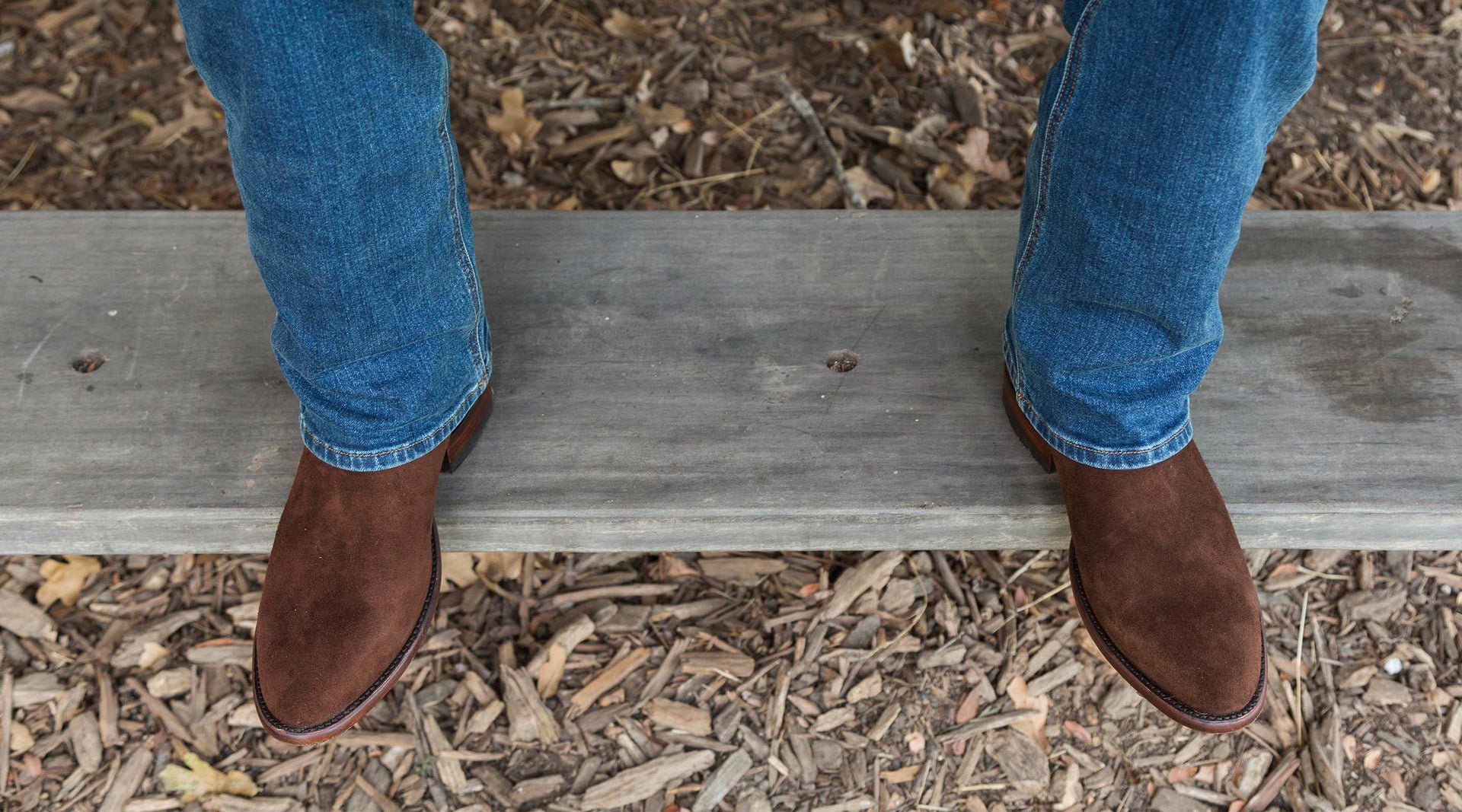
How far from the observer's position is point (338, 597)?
122 cm

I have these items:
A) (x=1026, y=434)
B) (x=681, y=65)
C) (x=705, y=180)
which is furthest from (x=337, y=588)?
(x=681, y=65)

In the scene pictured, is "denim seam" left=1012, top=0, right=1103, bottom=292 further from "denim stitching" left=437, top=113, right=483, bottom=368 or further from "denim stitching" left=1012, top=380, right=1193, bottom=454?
"denim stitching" left=437, top=113, right=483, bottom=368

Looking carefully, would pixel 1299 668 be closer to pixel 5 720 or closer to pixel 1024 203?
pixel 1024 203

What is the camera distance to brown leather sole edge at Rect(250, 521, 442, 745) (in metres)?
1.20

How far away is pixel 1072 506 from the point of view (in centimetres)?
130

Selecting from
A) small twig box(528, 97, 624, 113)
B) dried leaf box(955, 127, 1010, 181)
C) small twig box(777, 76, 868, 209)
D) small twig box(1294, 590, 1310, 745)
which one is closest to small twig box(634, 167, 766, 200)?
small twig box(777, 76, 868, 209)

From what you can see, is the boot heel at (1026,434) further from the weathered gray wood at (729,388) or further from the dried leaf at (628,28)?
the dried leaf at (628,28)

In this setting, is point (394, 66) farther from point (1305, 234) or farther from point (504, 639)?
point (1305, 234)

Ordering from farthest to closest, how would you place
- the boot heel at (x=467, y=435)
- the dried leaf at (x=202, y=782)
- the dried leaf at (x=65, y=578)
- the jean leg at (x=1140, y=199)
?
the dried leaf at (x=65, y=578)
the dried leaf at (x=202, y=782)
the boot heel at (x=467, y=435)
the jean leg at (x=1140, y=199)

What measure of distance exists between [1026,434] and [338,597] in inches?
36.2

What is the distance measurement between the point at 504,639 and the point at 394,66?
960 millimetres

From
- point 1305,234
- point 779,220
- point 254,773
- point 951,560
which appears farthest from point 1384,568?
point 254,773

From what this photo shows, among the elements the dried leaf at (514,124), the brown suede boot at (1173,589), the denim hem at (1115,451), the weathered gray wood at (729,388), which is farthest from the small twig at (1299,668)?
the dried leaf at (514,124)

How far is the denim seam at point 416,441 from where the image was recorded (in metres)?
1.22
